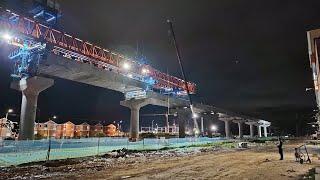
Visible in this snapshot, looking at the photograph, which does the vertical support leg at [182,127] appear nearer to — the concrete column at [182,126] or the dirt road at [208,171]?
the concrete column at [182,126]

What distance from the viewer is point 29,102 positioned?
46.1m

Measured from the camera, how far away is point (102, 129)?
173500 mm

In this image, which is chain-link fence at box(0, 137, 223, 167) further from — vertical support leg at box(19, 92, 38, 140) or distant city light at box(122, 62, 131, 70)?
distant city light at box(122, 62, 131, 70)

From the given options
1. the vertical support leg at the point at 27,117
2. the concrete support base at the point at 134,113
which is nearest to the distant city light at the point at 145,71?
the concrete support base at the point at 134,113

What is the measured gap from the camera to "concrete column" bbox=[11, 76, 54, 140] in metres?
45.1

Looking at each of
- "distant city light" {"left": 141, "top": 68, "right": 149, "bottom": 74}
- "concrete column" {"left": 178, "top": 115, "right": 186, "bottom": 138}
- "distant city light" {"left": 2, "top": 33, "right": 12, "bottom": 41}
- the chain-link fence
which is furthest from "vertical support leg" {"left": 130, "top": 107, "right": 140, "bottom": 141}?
the chain-link fence

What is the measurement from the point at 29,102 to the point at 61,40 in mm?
16980

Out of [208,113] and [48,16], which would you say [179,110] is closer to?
[208,113]

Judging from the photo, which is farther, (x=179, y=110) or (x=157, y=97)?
(x=179, y=110)

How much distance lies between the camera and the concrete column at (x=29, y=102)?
45125mm

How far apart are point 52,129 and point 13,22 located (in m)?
104

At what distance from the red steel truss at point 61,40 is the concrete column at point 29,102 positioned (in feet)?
29.9

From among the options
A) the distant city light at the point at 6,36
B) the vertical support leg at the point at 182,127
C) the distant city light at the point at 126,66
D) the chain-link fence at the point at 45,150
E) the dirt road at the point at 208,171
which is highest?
the distant city light at the point at 126,66

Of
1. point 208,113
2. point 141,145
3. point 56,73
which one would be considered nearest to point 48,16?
point 56,73
